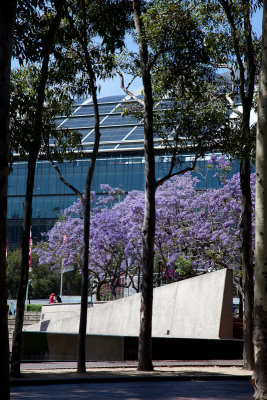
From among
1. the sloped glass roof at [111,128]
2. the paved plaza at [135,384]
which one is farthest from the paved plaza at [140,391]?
the sloped glass roof at [111,128]

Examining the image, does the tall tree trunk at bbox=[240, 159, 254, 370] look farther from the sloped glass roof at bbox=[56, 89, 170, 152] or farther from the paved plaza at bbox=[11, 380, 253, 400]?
the sloped glass roof at bbox=[56, 89, 170, 152]

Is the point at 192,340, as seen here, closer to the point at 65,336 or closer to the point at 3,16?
the point at 65,336

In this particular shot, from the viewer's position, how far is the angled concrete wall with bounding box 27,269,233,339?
21.1 m

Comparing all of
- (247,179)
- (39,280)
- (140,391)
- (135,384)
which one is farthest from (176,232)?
(39,280)

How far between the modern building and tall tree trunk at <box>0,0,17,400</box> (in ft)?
184

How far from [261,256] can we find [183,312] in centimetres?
1595

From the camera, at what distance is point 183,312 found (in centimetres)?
2283

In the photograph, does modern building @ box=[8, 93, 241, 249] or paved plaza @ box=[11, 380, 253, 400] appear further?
modern building @ box=[8, 93, 241, 249]

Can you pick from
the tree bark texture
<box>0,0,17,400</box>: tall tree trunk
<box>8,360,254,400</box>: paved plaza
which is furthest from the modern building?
<box>0,0,17,400</box>: tall tree trunk

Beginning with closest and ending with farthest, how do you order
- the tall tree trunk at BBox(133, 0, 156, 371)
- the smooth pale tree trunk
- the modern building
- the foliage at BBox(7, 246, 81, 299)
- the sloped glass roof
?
the smooth pale tree trunk, the tall tree trunk at BBox(133, 0, 156, 371), the foliage at BBox(7, 246, 81, 299), the sloped glass roof, the modern building

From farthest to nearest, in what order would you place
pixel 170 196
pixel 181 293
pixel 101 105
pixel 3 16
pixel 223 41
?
pixel 101 105 < pixel 170 196 < pixel 181 293 < pixel 223 41 < pixel 3 16

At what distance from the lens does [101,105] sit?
76.9m

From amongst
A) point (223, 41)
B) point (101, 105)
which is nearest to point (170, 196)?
point (223, 41)

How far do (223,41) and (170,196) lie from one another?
20382 millimetres
